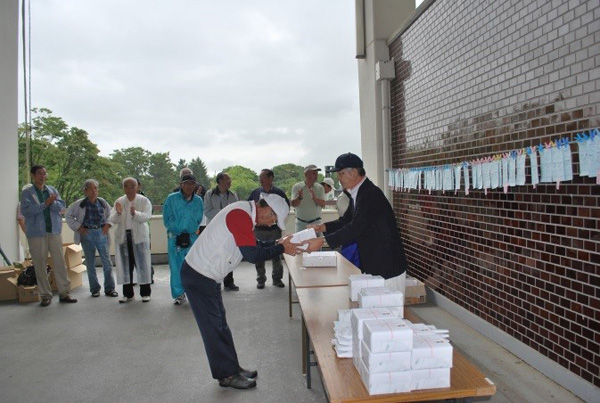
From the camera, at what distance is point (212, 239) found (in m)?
2.95

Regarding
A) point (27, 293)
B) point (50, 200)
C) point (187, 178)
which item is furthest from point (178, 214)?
point (27, 293)

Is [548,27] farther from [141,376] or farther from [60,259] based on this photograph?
[60,259]

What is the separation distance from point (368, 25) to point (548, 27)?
13.5ft

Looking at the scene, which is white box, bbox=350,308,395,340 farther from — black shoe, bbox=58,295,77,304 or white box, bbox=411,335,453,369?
black shoe, bbox=58,295,77,304

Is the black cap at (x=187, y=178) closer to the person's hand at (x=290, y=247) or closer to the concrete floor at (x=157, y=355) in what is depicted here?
the concrete floor at (x=157, y=355)

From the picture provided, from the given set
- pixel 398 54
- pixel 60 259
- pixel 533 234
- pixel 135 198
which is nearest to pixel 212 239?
pixel 533 234

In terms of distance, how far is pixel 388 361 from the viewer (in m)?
1.59

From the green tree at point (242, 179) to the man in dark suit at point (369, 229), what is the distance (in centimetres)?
397

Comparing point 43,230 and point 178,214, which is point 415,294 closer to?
point 178,214

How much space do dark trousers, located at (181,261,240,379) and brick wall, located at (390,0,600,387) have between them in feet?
7.51

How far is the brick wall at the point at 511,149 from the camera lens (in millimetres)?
2691

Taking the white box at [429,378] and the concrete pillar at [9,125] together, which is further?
the concrete pillar at [9,125]

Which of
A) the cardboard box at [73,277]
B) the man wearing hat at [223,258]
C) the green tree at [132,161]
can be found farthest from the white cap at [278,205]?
the green tree at [132,161]

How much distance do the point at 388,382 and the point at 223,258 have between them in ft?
5.31
